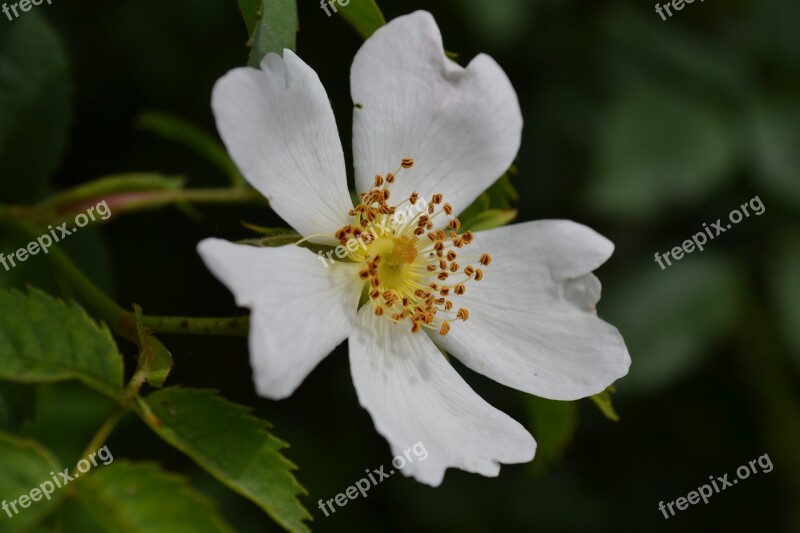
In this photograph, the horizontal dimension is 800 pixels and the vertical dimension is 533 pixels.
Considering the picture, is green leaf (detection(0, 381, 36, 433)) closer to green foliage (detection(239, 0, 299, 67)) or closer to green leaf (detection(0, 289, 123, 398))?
green leaf (detection(0, 289, 123, 398))

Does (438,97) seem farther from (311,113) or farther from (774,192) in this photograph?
(774,192)

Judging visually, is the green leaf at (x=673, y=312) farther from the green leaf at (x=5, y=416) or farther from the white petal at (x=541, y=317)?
the green leaf at (x=5, y=416)

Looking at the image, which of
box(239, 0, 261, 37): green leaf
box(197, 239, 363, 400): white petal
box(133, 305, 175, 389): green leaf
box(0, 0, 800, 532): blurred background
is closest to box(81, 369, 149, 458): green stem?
box(133, 305, 175, 389): green leaf

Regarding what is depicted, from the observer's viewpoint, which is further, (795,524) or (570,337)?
(795,524)

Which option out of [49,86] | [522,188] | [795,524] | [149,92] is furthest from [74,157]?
[795,524]

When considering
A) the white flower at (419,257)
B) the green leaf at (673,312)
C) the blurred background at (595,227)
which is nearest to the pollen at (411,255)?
the white flower at (419,257)
